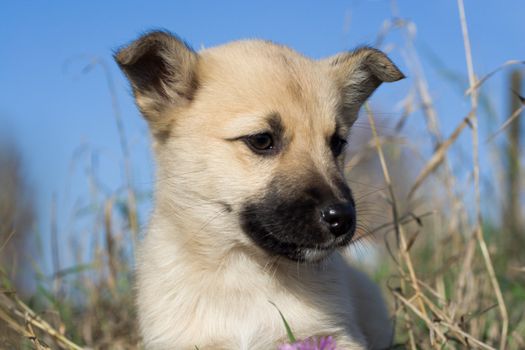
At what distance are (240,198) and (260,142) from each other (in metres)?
0.31

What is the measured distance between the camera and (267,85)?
3.83 m

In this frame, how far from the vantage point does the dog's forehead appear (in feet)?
12.4

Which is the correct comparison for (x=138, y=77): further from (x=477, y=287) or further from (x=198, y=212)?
(x=477, y=287)

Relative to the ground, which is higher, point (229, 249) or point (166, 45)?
point (166, 45)

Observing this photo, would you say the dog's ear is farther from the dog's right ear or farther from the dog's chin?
the dog's chin

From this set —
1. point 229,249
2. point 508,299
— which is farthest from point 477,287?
point 229,249

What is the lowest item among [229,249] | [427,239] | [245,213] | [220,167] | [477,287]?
[427,239]

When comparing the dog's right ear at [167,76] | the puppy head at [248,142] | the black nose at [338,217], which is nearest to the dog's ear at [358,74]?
the puppy head at [248,142]

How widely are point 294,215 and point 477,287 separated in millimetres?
2523

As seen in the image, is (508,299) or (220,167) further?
(508,299)

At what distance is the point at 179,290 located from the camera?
3.86 metres

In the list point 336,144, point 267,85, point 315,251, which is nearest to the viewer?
point 315,251

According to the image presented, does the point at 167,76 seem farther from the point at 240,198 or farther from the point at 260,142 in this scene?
the point at 240,198

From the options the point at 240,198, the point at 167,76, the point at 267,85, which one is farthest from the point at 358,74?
the point at 240,198
